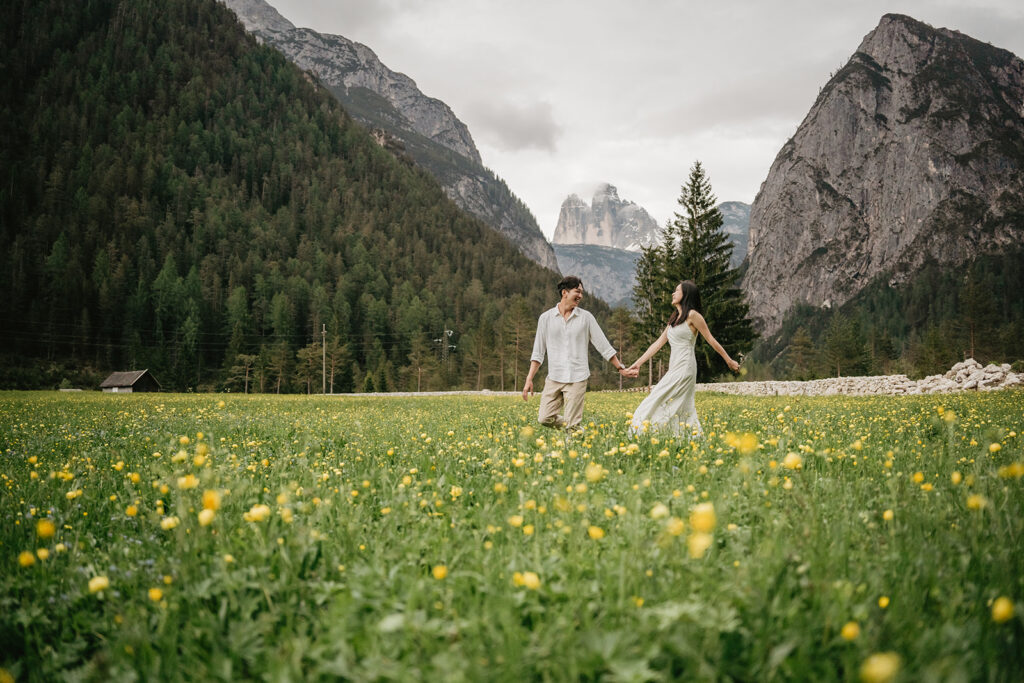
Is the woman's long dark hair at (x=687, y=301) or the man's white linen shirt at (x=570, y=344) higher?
the woman's long dark hair at (x=687, y=301)

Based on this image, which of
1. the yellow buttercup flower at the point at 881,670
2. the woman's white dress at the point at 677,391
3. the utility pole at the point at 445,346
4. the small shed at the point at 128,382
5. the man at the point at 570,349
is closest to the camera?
the yellow buttercup flower at the point at 881,670

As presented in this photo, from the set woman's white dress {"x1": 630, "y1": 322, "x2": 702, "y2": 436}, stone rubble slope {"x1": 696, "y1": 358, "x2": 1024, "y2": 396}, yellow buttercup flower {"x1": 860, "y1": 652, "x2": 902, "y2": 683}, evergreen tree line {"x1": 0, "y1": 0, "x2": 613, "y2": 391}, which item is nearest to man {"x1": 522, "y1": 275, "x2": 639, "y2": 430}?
woman's white dress {"x1": 630, "y1": 322, "x2": 702, "y2": 436}

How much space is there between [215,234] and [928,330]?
15768 centimetres

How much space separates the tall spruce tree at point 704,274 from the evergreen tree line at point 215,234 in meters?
25.8

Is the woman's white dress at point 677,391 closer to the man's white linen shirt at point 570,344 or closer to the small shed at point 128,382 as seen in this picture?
the man's white linen shirt at point 570,344

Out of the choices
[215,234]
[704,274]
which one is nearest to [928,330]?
[704,274]

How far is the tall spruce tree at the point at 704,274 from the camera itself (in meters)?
→ 39.3

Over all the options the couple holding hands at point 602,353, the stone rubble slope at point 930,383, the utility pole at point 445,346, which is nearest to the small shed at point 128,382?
the utility pole at point 445,346

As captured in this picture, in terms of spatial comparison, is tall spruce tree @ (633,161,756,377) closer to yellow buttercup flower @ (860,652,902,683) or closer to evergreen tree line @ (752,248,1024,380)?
evergreen tree line @ (752,248,1024,380)

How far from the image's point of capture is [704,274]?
133 feet

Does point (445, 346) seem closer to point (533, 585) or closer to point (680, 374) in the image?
point (680, 374)

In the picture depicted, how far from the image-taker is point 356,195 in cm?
15538

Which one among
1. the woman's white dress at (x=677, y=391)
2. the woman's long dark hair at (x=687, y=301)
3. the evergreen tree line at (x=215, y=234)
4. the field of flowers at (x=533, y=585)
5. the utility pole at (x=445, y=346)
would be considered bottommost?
the field of flowers at (x=533, y=585)

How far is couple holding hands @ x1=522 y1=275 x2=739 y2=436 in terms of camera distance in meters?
7.86
